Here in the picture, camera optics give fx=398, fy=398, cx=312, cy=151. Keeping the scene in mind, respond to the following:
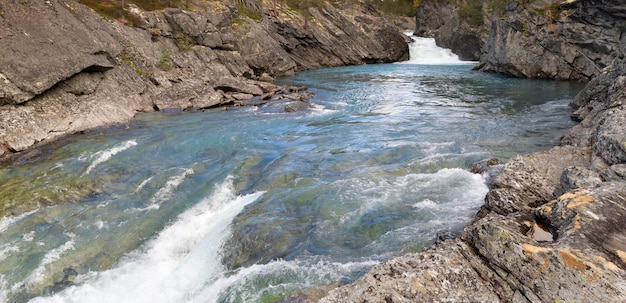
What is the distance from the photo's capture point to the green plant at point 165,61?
36866 mm

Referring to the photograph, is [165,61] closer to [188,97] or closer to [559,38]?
[188,97]

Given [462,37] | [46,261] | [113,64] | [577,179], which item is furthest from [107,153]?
[462,37]

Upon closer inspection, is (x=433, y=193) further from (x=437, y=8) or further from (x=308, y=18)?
(x=437, y=8)

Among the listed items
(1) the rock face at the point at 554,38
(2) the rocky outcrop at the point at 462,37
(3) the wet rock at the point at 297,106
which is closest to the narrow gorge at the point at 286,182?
(3) the wet rock at the point at 297,106

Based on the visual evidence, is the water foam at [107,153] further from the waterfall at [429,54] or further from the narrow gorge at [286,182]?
the waterfall at [429,54]

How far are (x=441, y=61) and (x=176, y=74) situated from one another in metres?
48.7

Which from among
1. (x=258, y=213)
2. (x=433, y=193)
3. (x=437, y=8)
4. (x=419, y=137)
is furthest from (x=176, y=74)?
(x=437, y=8)

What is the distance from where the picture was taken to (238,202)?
13609mm

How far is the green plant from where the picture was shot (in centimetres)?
3687

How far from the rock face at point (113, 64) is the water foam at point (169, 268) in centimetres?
1221

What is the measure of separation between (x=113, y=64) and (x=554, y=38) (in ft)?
140

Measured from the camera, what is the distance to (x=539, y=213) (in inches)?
297

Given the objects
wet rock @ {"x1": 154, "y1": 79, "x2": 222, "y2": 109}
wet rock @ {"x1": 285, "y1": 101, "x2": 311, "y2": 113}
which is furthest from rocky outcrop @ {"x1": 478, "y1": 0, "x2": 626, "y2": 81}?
wet rock @ {"x1": 154, "y1": 79, "x2": 222, "y2": 109}

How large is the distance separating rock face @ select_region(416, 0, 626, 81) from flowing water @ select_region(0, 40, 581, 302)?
819 inches
